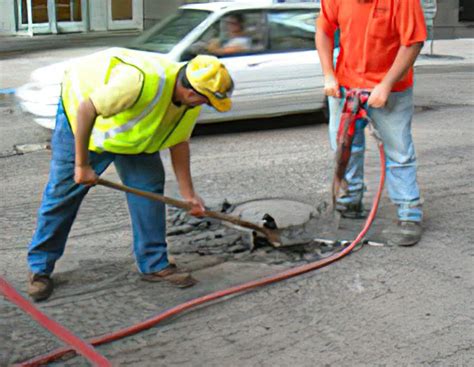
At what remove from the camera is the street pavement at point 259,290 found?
154 inches

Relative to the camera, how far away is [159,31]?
9.20 metres

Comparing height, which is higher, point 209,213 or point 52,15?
point 209,213

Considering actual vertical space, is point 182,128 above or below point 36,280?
above

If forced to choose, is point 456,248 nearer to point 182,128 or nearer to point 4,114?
point 182,128

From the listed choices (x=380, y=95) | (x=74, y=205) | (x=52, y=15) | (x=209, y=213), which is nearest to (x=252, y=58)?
(x=380, y=95)

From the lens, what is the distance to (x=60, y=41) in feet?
64.4

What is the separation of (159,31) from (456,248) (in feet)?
16.3

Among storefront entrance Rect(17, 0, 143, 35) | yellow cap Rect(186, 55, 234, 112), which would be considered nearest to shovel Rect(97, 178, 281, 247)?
yellow cap Rect(186, 55, 234, 112)

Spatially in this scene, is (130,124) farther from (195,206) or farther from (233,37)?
(233,37)

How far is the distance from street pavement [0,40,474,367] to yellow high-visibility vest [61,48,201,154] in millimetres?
883

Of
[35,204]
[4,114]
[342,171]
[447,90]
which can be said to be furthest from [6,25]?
[342,171]

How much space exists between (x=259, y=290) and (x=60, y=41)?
16.1 m

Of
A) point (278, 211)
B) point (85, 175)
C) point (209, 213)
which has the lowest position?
point (278, 211)

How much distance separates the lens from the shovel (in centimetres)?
430
